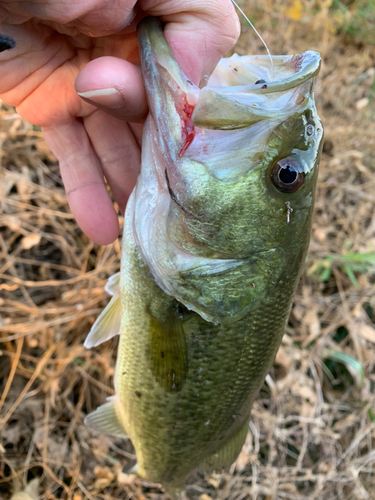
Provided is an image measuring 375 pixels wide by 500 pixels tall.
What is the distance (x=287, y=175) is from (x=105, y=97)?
23.0 inches

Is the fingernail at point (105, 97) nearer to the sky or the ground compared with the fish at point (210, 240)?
nearer to the sky

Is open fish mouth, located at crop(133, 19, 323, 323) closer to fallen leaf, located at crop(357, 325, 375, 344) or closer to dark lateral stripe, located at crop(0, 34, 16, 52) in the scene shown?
dark lateral stripe, located at crop(0, 34, 16, 52)

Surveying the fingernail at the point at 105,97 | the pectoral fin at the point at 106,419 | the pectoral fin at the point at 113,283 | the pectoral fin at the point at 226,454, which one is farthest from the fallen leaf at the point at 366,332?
the fingernail at the point at 105,97

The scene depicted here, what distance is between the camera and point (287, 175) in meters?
1.08

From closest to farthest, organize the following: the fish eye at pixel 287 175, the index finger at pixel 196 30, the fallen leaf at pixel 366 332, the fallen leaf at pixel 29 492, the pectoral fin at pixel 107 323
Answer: the fish eye at pixel 287 175, the index finger at pixel 196 30, the pectoral fin at pixel 107 323, the fallen leaf at pixel 29 492, the fallen leaf at pixel 366 332

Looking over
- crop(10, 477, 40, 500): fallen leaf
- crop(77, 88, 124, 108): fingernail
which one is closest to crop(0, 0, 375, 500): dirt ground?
crop(10, 477, 40, 500): fallen leaf

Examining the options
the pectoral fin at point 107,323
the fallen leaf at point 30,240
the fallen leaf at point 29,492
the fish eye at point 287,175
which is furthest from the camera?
the fallen leaf at point 30,240

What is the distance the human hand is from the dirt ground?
771 mm

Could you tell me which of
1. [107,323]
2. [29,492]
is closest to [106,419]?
[107,323]

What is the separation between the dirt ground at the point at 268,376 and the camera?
2223mm

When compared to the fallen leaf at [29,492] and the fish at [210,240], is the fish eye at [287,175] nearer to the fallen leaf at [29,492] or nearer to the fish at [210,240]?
the fish at [210,240]

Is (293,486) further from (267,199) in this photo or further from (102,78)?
(102,78)

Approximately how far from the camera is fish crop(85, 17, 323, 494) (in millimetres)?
1047

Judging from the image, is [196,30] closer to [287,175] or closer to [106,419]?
[287,175]
